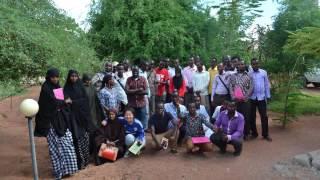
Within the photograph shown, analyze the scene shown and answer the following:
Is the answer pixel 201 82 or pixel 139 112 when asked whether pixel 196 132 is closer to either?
pixel 139 112

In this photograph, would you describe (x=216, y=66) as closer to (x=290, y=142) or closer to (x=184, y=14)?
(x=290, y=142)

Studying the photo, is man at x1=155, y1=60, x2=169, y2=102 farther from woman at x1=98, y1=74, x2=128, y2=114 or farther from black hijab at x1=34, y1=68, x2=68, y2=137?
black hijab at x1=34, y1=68, x2=68, y2=137

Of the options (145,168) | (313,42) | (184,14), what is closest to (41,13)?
(145,168)

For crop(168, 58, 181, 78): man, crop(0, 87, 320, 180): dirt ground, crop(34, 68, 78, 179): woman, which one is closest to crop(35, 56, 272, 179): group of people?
crop(34, 68, 78, 179): woman

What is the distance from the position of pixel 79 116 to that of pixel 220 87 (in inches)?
133

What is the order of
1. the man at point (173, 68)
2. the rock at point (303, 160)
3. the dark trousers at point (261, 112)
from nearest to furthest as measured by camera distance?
the rock at point (303, 160) < the dark trousers at point (261, 112) < the man at point (173, 68)

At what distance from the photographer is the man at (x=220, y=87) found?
1138 centimetres

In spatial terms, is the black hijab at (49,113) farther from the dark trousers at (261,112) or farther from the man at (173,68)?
the dark trousers at (261,112)

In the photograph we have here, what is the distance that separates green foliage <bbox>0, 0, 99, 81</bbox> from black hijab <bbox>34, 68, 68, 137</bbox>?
0.39 meters

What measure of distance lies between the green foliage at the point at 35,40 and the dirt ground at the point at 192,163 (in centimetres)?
217

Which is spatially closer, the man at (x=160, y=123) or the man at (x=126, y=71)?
the man at (x=160, y=123)

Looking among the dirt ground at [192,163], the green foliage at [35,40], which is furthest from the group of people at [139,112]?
the green foliage at [35,40]

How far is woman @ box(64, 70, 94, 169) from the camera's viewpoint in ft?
31.6

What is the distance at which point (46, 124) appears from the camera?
9312 mm
